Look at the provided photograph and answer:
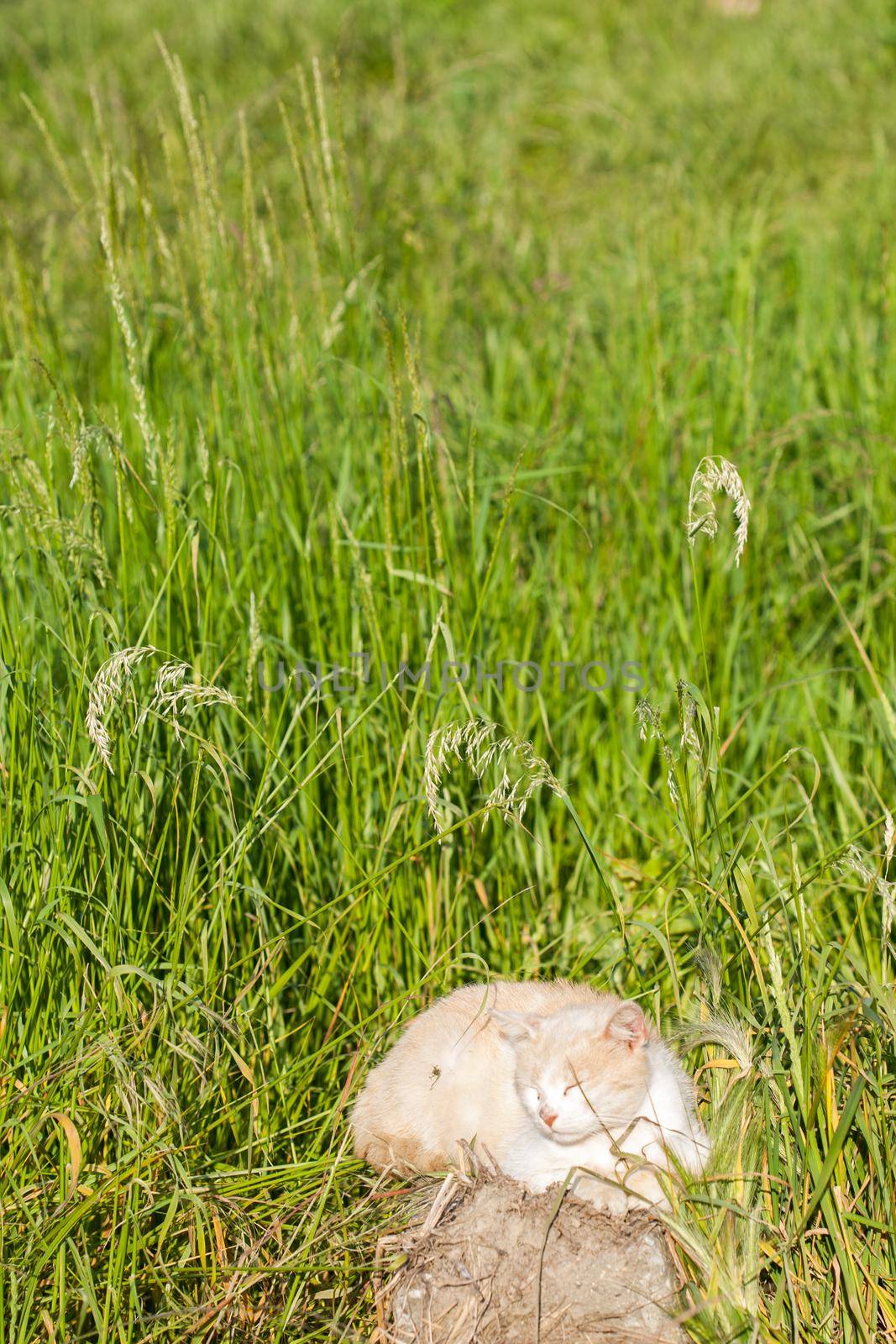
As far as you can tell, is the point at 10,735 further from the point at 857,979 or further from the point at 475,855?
the point at 857,979

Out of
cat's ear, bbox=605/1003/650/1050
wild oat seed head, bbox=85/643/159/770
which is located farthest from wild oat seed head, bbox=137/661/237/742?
cat's ear, bbox=605/1003/650/1050

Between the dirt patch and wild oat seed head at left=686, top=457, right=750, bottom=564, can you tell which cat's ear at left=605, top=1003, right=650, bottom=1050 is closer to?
the dirt patch

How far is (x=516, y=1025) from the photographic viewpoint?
2082 millimetres

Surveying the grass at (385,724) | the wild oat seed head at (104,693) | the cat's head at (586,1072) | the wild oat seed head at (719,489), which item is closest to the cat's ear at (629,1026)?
the cat's head at (586,1072)

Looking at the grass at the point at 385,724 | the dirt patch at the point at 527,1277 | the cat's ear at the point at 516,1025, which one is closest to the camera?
the dirt patch at the point at 527,1277

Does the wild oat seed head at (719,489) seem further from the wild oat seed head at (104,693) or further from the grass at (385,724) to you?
the wild oat seed head at (104,693)

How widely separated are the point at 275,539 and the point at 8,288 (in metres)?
1.97

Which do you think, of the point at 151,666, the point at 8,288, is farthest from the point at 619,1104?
the point at 8,288

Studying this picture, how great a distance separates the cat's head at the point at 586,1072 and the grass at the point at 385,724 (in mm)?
142

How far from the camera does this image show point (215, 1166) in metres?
2.12

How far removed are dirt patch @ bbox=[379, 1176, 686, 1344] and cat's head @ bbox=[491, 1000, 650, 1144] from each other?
129 mm

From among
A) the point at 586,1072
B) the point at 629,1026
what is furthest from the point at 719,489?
the point at 586,1072

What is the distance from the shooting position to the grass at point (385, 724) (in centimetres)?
193

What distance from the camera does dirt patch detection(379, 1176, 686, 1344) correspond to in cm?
179
